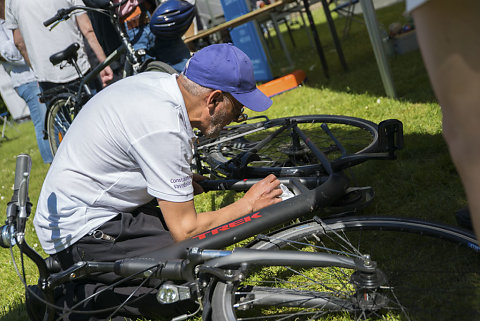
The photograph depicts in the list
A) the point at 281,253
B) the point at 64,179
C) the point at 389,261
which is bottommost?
the point at 389,261

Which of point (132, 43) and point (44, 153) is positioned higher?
point (132, 43)

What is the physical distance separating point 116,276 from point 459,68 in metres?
2.16

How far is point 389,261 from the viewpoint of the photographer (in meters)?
2.50

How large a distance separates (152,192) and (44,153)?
4303 mm

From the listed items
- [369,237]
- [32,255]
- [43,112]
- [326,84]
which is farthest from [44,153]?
[369,237]

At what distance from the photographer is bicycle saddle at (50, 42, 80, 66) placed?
5.02 meters

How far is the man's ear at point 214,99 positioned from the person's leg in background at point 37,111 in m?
4.17

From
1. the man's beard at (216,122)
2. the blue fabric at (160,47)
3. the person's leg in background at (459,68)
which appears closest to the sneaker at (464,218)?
the man's beard at (216,122)

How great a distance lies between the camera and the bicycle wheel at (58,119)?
5.56m

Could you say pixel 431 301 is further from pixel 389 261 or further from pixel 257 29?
pixel 257 29

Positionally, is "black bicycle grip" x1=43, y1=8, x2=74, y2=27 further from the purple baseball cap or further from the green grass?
the purple baseball cap

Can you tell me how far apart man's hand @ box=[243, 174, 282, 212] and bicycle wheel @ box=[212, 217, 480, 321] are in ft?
0.57

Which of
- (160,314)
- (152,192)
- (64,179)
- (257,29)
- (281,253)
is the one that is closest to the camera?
(281,253)

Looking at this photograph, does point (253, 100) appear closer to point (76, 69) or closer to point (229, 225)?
point (229, 225)
